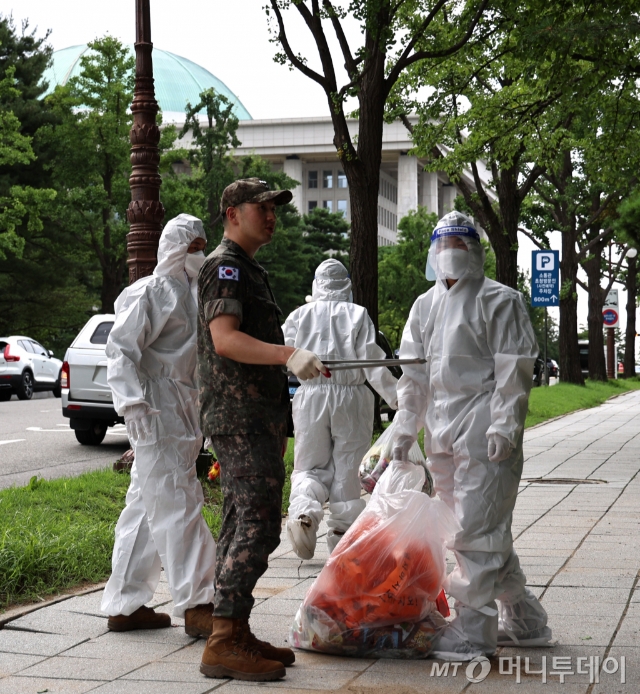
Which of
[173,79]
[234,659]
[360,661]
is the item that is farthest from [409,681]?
[173,79]

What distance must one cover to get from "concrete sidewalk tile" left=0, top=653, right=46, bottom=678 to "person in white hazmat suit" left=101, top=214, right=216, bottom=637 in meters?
0.52

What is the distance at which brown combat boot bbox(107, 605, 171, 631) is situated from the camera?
5.12 metres

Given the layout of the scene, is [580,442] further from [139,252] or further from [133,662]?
[133,662]

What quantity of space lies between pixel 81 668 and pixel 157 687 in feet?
1.53

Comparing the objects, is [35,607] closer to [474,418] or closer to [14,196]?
[474,418]

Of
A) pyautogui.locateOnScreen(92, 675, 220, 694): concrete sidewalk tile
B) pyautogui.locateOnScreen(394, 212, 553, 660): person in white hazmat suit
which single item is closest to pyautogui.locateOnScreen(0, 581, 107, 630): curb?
pyautogui.locateOnScreen(92, 675, 220, 694): concrete sidewalk tile

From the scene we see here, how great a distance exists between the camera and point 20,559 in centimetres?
606

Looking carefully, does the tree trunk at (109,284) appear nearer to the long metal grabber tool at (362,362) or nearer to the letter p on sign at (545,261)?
the letter p on sign at (545,261)

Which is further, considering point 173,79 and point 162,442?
point 173,79

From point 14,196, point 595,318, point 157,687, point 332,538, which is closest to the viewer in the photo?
point 157,687

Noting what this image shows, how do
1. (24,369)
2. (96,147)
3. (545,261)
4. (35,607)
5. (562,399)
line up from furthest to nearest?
(96,147)
(24,369)
(562,399)
(545,261)
(35,607)

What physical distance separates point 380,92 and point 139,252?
5362 mm

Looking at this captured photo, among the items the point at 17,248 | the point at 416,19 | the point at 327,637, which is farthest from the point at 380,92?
the point at 17,248

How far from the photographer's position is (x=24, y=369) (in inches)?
1093
